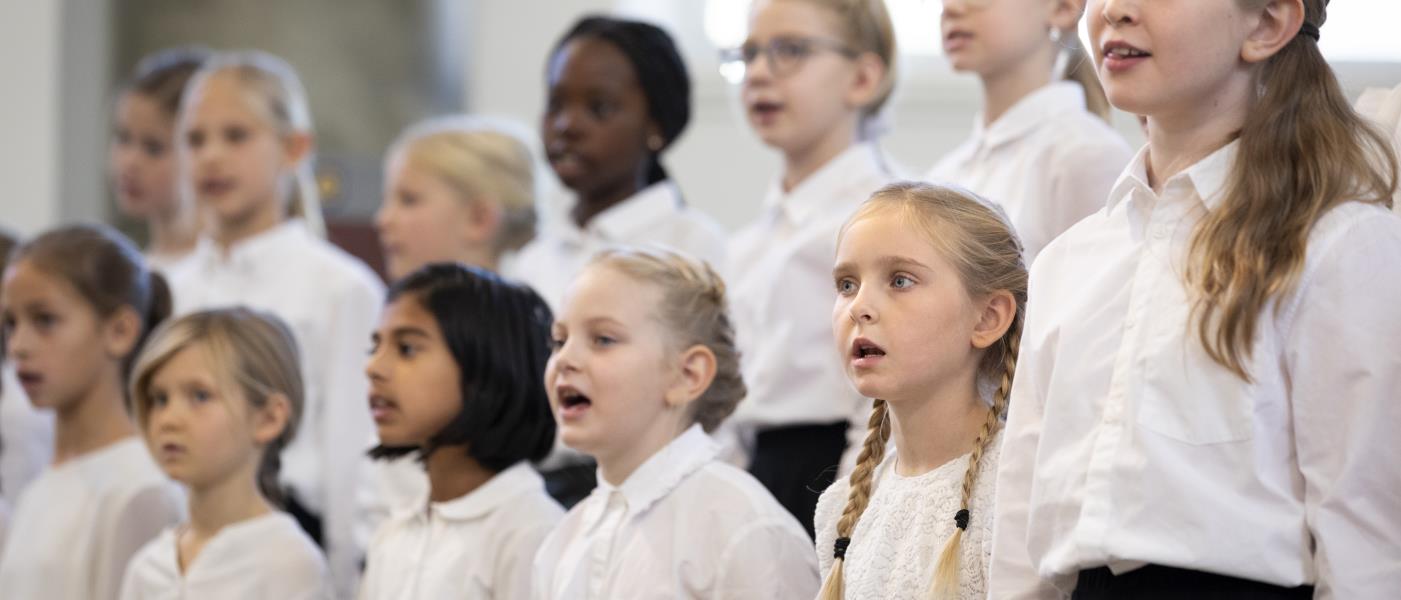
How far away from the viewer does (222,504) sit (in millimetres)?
2906

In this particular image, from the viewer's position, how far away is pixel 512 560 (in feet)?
8.48

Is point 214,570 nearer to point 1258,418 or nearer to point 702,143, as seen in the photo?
point 1258,418

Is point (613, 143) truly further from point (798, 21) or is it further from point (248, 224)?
point (248, 224)

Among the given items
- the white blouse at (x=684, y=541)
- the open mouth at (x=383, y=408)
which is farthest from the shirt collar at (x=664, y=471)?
the open mouth at (x=383, y=408)

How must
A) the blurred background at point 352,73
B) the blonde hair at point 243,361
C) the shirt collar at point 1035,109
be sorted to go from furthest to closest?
1. the blurred background at point 352,73
2. the blonde hair at point 243,361
3. the shirt collar at point 1035,109

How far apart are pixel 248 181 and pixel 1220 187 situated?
8.66ft

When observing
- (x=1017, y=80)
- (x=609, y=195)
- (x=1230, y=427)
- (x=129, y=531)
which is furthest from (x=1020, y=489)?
(x=129, y=531)

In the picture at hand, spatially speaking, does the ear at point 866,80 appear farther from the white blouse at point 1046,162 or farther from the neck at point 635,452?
the neck at point 635,452

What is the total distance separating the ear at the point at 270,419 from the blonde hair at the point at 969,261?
4.24ft

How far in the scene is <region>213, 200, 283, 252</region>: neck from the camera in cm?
385

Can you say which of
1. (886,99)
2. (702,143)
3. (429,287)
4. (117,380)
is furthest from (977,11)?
(702,143)

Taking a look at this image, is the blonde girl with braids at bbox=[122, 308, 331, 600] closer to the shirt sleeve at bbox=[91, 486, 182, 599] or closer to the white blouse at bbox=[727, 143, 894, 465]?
the shirt sleeve at bbox=[91, 486, 182, 599]

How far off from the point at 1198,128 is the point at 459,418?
4.42 feet

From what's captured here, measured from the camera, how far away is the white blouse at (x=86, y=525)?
316 centimetres
